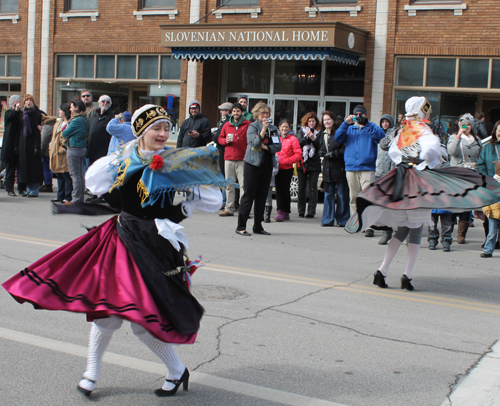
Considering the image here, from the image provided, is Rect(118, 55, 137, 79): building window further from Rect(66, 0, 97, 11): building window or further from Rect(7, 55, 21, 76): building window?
Rect(7, 55, 21, 76): building window

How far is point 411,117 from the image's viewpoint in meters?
6.95

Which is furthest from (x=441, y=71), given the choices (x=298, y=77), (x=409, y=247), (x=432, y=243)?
(x=409, y=247)

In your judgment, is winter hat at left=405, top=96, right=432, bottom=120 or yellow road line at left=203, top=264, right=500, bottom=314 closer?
yellow road line at left=203, top=264, right=500, bottom=314

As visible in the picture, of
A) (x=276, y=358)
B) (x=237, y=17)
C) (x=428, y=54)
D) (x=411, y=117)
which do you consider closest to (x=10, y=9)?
(x=237, y=17)

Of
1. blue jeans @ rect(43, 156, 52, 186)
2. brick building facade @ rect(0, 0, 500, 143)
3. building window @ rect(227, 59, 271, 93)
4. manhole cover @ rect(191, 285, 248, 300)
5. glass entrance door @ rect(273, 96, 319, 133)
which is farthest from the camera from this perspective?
building window @ rect(227, 59, 271, 93)

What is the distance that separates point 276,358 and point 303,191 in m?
8.32

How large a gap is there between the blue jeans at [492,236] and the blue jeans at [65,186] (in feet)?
27.5

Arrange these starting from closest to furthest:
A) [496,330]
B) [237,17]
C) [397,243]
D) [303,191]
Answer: [496,330]
[397,243]
[303,191]
[237,17]

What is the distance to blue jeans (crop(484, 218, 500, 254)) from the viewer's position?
29.4ft

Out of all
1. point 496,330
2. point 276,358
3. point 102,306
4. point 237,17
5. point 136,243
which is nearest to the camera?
point 102,306

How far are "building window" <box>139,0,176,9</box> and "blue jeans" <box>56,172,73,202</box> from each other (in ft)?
32.7

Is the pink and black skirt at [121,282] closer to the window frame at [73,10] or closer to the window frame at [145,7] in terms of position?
the window frame at [145,7]

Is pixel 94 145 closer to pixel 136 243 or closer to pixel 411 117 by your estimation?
pixel 411 117

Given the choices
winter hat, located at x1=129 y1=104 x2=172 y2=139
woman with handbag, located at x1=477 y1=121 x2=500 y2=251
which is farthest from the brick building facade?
winter hat, located at x1=129 y1=104 x2=172 y2=139
